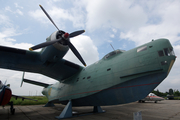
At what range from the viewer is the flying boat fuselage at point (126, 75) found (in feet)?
17.2

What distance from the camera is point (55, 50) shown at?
22.8 ft

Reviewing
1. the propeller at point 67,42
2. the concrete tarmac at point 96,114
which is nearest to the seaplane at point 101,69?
the propeller at point 67,42

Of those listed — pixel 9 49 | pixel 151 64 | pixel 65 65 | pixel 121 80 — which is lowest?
pixel 121 80

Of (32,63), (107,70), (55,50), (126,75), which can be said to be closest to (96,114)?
(107,70)

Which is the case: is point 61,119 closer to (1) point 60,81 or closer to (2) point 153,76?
(1) point 60,81

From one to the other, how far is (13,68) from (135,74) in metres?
9.06

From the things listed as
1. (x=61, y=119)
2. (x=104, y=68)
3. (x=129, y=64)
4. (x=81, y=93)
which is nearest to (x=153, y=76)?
(x=129, y=64)

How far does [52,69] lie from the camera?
898 cm

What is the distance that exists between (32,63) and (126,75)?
671 cm

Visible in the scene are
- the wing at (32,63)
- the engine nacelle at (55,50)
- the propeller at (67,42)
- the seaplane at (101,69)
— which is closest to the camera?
the seaplane at (101,69)

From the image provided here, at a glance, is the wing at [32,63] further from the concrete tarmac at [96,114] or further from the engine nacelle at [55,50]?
the concrete tarmac at [96,114]

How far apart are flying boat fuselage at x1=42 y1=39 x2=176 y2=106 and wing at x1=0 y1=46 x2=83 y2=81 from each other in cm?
190

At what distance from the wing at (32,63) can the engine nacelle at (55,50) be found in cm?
44

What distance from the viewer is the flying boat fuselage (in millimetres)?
5255
